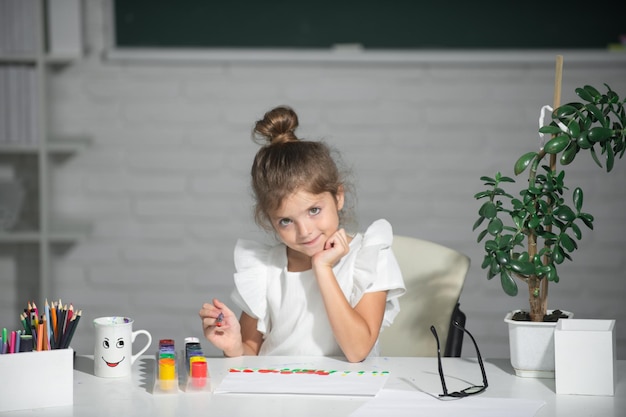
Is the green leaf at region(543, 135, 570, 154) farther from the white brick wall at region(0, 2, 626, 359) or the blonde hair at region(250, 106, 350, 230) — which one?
the white brick wall at region(0, 2, 626, 359)

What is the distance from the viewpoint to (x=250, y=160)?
11.2ft

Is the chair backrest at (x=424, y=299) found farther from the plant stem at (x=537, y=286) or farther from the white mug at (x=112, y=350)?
the white mug at (x=112, y=350)

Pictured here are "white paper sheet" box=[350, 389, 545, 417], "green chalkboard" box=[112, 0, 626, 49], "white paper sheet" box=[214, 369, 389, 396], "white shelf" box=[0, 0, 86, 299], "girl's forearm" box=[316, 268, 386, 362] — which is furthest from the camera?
"green chalkboard" box=[112, 0, 626, 49]

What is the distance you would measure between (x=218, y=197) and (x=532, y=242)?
190cm

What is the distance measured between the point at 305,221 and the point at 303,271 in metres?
0.17

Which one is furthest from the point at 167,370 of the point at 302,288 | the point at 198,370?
the point at 302,288

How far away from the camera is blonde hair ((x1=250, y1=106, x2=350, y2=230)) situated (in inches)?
75.7

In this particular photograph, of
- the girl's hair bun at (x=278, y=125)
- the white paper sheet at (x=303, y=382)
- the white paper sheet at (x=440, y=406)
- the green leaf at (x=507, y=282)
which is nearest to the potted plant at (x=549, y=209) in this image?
the green leaf at (x=507, y=282)

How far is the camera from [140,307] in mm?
3467

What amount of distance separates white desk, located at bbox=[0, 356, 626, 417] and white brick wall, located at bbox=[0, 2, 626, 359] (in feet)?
5.42

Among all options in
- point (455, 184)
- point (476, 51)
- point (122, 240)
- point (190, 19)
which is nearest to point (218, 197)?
point (122, 240)

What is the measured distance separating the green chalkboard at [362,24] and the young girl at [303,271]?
1428mm

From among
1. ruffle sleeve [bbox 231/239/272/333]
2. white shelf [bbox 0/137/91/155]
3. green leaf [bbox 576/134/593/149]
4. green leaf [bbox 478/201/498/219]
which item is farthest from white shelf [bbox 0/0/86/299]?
green leaf [bbox 576/134/593/149]

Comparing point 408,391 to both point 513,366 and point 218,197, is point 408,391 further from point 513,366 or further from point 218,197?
point 218,197
